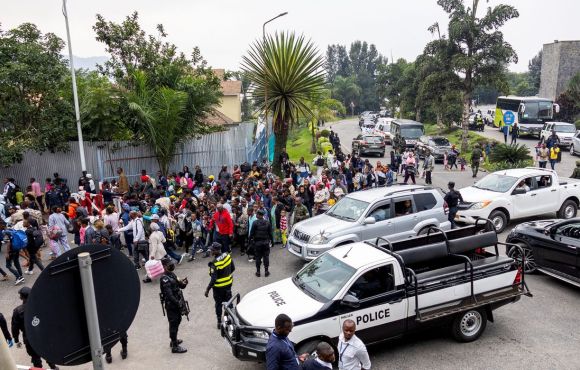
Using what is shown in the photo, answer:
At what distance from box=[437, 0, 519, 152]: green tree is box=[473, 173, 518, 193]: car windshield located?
17126 millimetres

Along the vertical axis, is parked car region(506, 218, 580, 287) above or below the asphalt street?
above

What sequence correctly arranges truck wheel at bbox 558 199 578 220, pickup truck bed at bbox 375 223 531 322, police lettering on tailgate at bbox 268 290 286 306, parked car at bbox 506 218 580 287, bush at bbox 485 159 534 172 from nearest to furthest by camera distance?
police lettering on tailgate at bbox 268 290 286 306
pickup truck bed at bbox 375 223 531 322
parked car at bbox 506 218 580 287
truck wheel at bbox 558 199 578 220
bush at bbox 485 159 534 172

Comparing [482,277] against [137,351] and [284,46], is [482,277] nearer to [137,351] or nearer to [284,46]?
[137,351]

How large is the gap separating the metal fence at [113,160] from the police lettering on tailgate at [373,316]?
50.5ft

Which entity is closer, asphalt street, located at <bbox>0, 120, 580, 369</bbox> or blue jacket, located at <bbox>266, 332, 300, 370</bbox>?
blue jacket, located at <bbox>266, 332, 300, 370</bbox>

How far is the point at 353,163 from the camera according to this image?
20281 mm

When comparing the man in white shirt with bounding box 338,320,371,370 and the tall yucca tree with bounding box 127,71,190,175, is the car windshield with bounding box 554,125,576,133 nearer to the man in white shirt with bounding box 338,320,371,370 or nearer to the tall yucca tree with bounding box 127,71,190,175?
the tall yucca tree with bounding box 127,71,190,175

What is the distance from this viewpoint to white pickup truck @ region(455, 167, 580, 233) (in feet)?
44.9

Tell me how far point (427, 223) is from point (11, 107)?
15929 millimetres

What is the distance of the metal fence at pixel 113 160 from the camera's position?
19609 mm

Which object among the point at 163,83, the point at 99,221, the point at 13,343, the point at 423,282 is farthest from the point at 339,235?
the point at 163,83

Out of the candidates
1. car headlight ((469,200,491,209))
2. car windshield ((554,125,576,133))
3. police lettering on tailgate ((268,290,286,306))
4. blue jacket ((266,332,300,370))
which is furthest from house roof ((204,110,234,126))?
car windshield ((554,125,576,133))

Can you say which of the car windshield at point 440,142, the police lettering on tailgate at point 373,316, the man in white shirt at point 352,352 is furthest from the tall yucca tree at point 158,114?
the car windshield at point 440,142

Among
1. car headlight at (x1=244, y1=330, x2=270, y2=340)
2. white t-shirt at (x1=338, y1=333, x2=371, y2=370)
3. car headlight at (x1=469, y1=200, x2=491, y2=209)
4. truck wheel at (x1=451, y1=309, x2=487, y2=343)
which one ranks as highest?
white t-shirt at (x1=338, y1=333, x2=371, y2=370)
